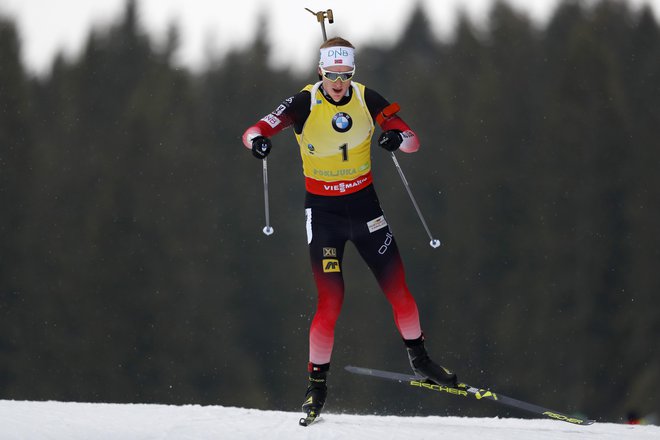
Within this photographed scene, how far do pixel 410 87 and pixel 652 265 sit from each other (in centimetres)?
1179

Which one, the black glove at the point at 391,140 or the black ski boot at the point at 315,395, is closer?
the black ski boot at the point at 315,395

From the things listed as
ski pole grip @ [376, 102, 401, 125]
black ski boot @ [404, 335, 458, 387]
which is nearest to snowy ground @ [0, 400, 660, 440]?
black ski boot @ [404, 335, 458, 387]

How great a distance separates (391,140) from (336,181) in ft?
1.45

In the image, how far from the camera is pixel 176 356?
102ft

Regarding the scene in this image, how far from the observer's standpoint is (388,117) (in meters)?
6.33

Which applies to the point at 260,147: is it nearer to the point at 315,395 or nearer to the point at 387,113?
the point at 387,113

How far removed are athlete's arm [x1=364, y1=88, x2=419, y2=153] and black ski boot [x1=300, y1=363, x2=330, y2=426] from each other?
154cm

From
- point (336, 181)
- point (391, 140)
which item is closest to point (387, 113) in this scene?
point (391, 140)

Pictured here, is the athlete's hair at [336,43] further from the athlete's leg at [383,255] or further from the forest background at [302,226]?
the forest background at [302,226]

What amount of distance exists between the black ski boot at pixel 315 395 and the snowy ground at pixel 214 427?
0.09m

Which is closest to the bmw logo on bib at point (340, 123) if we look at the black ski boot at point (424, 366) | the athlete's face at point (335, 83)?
the athlete's face at point (335, 83)

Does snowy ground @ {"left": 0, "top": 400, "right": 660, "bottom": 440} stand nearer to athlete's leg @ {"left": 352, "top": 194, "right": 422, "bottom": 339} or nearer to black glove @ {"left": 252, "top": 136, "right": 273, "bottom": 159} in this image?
athlete's leg @ {"left": 352, "top": 194, "right": 422, "bottom": 339}

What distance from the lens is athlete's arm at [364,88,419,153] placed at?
6289 millimetres

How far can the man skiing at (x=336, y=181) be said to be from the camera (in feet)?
20.0
